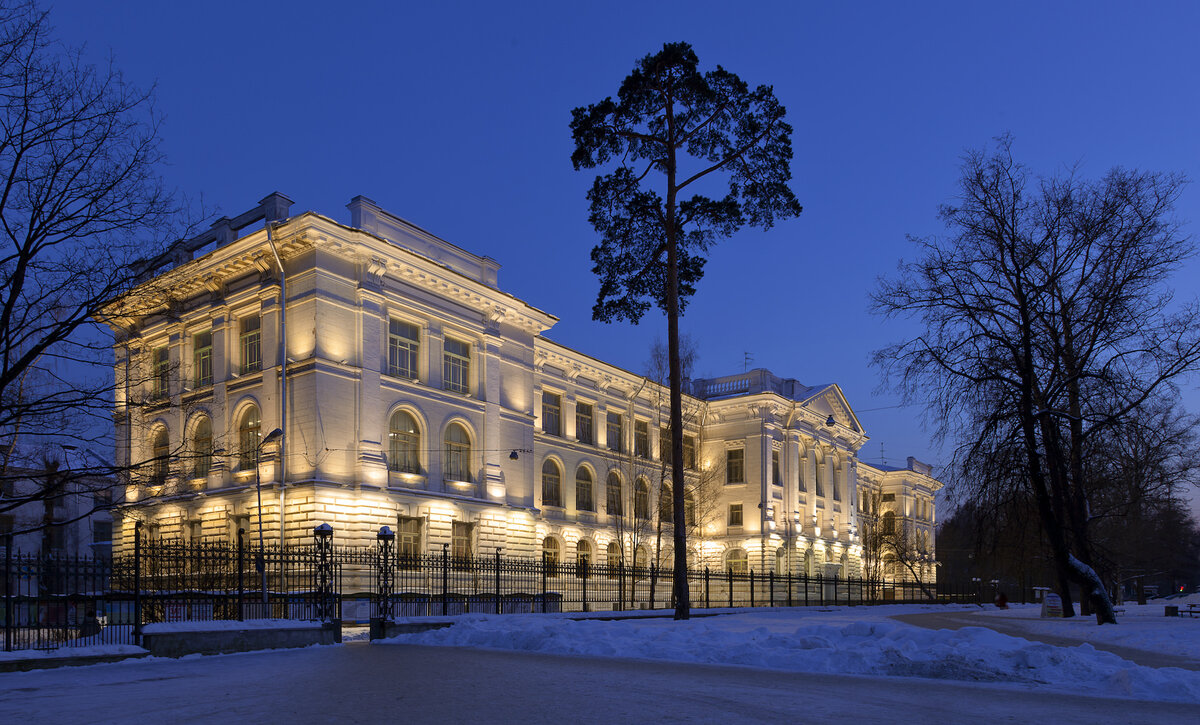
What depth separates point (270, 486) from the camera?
30.3 metres

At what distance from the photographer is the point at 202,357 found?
35.5m

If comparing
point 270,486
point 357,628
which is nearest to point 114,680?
point 357,628

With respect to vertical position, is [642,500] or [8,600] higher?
[8,600]

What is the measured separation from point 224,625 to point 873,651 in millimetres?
10312

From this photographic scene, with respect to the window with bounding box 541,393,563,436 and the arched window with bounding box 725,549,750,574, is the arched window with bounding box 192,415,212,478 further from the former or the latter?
the arched window with bounding box 725,549,750,574

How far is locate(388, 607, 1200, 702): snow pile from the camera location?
9836mm

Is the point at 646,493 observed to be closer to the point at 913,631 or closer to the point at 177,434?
the point at 177,434

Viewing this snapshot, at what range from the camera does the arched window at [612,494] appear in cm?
4856

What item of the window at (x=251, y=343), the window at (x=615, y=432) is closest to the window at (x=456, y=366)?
the window at (x=251, y=343)

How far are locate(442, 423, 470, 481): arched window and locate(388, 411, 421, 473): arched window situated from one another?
4.75 ft

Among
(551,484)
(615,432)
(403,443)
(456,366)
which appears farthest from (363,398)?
(615,432)

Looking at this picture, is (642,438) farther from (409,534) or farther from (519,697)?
(519,697)

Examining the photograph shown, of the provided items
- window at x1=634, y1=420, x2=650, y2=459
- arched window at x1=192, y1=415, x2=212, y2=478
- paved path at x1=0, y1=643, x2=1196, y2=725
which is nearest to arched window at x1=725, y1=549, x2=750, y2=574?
window at x1=634, y1=420, x2=650, y2=459

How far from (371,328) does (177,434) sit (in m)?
9.67
